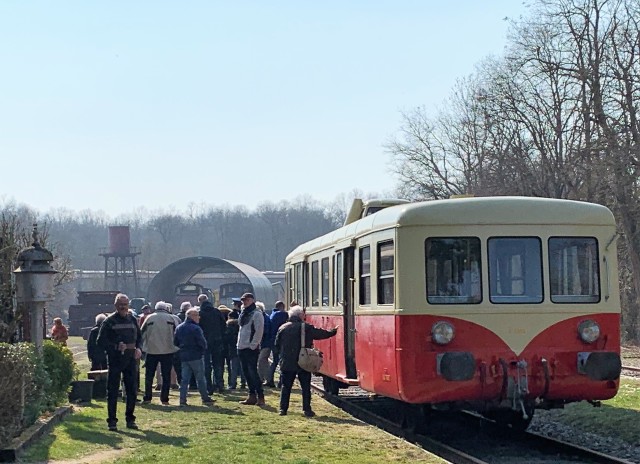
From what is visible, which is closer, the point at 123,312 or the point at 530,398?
the point at 530,398

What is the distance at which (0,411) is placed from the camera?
11562 mm

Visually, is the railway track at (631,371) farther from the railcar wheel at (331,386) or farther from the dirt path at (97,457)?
the dirt path at (97,457)

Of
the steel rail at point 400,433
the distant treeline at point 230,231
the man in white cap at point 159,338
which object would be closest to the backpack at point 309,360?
the steel rail at point 400,433

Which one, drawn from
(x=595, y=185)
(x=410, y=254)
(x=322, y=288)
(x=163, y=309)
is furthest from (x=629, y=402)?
(x=595, y=185)

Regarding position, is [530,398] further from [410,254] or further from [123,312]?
[123,312]

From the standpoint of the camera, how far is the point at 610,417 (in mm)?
15352

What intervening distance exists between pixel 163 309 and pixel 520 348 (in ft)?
24.6

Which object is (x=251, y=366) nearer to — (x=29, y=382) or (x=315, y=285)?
(x=315, y=285)

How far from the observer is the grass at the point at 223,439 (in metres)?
11.6

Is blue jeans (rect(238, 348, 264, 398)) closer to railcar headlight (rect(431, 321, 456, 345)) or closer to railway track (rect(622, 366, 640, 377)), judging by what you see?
railcar headlight (rect(431, 321, 456, 345))

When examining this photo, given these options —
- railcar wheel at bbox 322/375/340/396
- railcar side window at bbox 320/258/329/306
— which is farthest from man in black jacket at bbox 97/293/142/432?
railcar wheel at bbox 322/375/340/396

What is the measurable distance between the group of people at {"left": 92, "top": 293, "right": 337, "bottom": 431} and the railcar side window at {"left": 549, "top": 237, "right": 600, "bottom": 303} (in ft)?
14.2

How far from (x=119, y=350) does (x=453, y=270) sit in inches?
183

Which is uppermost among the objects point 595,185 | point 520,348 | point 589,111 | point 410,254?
point 589,111
